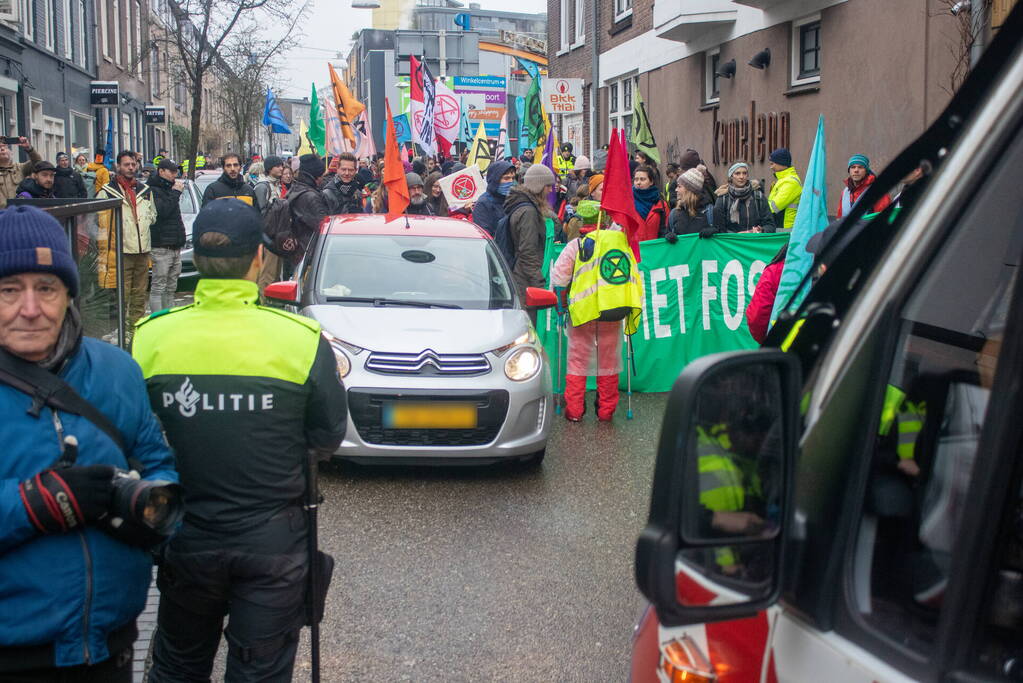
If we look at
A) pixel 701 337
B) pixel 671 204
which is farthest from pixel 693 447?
pixel 671 204

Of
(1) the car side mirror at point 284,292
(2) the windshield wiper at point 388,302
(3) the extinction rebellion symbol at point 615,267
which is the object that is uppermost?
(3) the extinction rebellion symbol at point 615,267

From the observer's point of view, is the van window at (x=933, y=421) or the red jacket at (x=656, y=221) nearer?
the van window at (x=933, y=421)

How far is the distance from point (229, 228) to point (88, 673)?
1.27 metres

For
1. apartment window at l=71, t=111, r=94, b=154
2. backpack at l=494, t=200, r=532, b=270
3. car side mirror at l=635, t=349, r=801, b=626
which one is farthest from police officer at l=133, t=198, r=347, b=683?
apartment window at l=71, t=111, r=94, b=154

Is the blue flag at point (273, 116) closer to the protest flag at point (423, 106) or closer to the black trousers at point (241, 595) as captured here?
the protest flag at point (423, 106)

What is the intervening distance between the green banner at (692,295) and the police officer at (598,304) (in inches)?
40.5

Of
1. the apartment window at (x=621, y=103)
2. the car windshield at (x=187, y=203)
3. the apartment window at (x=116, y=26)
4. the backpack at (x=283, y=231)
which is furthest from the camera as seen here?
the apartment window at (x=116, y=26)

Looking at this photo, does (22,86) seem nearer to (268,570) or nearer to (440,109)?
(440,109)

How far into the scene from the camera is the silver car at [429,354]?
6992mm

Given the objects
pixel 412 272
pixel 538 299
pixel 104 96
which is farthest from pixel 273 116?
pixel 538 299

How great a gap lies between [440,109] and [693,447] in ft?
71.5

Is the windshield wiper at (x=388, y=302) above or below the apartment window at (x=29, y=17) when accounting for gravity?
below

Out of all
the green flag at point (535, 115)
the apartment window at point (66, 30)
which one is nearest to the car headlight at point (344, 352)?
the green flag at point (535, 115)

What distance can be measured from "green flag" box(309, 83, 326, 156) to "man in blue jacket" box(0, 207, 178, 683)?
19214 millimetres
